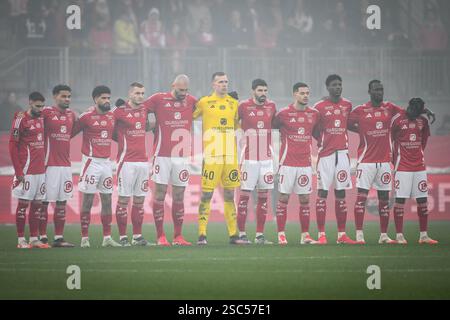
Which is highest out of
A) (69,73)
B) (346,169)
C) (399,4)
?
(399,4)

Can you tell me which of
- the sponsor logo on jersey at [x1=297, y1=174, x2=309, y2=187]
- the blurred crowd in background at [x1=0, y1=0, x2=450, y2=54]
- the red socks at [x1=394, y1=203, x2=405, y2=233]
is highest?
the blurred crowd in background at [x1=0, y1=0, x2=450, y2=54]

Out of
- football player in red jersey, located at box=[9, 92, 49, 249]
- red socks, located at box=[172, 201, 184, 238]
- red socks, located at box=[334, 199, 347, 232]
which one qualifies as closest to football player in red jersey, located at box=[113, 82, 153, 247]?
→ red socks, located at box=[172, 201, 184, 238]

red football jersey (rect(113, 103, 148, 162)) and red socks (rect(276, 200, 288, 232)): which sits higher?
red football jersey (rect(113, 103, 148, 162))

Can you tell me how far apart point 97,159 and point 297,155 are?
281 centimetres

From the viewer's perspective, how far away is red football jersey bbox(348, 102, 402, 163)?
15477 mm

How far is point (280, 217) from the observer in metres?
15.4

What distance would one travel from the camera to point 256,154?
610 inches

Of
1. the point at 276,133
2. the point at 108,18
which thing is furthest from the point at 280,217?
the point at 108,18

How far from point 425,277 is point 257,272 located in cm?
184

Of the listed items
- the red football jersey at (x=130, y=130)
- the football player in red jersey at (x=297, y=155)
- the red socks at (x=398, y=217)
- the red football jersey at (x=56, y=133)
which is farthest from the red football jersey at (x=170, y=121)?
the red socks at (x=398, y=217)

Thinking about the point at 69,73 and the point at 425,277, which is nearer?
the point at 425,277

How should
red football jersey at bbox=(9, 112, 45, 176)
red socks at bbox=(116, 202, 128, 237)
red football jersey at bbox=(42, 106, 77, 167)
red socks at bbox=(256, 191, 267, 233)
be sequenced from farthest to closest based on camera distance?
red socks at bbox=(256, 191, 267, 233)
red socks at bbox=(116, 202, 128, 237)
red football jersey at bbox=(42, 106, 77, 167)
red football jersey at bbox=(9, 112, 45, 176)

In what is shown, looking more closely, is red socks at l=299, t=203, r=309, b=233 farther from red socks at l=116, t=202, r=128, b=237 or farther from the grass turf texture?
red socks at l=116, t=202, r=128, b=237

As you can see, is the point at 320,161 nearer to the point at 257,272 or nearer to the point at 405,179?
the point at 405,179
